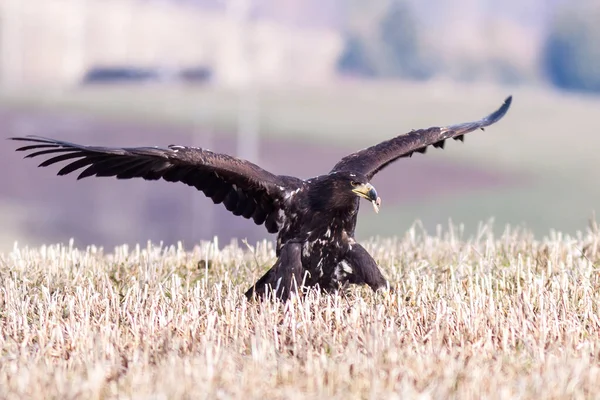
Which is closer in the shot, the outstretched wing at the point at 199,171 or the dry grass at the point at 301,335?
the dry grass at the point at 301,335

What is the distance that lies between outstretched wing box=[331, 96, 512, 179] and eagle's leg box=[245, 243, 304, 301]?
35.1 inches

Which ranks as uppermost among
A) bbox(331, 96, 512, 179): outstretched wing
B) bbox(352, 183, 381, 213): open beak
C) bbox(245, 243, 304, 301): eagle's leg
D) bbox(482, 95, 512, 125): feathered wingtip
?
bbox(482, 95, 512, 125): feathered wingtip

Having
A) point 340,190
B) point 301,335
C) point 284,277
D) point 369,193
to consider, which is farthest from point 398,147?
point 301,335

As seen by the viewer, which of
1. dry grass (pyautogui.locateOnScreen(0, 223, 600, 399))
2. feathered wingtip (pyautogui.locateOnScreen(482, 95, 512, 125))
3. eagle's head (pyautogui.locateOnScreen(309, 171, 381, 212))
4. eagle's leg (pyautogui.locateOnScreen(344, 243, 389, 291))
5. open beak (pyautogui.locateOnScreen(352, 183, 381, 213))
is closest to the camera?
dry grass (pyautogui.locateOnScreen(0, 223, 600, 399))

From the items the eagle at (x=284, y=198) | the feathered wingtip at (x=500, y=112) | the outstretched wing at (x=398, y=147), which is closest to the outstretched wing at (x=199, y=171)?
the eagle at (x=284, y=198)

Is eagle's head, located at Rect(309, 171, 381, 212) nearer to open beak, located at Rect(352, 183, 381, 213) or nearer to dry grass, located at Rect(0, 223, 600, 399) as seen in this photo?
open beak, located at Rect(352, 183, 381, 213)

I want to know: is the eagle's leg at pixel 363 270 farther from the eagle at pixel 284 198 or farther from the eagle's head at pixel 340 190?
the eagle's head at pixel 340 190

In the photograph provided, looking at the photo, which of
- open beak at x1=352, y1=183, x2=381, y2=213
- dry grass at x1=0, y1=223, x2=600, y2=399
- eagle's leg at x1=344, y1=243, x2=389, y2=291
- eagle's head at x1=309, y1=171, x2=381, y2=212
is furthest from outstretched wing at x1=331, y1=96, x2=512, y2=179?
dry grass at x1=0, y1=223, x2=600, y2=399

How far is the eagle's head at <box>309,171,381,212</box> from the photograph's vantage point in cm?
723

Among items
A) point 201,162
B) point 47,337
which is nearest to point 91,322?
point 47,337

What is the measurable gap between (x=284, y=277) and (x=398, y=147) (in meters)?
1.87

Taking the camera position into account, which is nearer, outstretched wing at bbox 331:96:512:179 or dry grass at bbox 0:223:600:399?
dry grass at bbox 0:223:600:399

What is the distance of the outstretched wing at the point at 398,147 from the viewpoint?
8134 millimetres

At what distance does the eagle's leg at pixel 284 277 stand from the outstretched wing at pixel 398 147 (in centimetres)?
89
